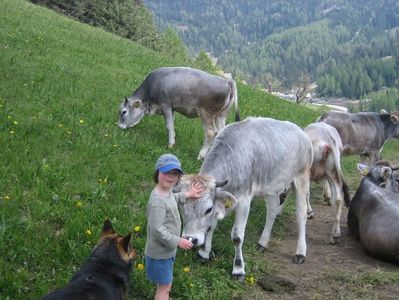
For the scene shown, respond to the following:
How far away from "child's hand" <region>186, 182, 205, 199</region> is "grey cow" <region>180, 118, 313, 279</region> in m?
0.07

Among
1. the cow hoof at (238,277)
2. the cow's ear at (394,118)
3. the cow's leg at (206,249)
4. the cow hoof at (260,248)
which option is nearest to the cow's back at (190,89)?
the cow hoof at (260,248)

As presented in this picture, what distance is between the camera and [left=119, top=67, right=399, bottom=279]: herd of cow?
7.16 meters

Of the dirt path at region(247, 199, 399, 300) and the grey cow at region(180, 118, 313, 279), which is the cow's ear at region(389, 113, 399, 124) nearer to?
the dirt path at region(247, 199, 399, 300)

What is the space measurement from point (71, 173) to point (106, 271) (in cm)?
347

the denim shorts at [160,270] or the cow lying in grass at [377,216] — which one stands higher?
the denim shorts at [160,270]

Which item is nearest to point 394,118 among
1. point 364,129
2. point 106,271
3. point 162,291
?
point 364,129

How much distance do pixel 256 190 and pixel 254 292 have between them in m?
1.56

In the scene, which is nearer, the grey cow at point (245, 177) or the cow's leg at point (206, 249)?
the grey cow at point (245, 177)

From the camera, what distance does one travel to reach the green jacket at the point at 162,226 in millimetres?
5527

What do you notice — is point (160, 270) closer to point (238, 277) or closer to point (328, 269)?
point (238, 277)

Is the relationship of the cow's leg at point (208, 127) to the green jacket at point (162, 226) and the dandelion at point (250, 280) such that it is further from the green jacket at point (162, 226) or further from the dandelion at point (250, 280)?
the green jacket at point (162, 226)

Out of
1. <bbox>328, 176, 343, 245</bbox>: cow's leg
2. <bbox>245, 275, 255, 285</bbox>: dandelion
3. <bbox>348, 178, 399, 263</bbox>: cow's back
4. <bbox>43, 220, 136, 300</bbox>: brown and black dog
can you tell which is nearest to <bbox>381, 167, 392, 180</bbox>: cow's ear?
<bbox>348, 178, 399, 263</bbox>: cow's back

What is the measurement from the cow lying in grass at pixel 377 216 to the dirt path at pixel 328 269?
0.22 meters

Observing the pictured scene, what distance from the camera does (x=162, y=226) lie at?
18.2 feet
